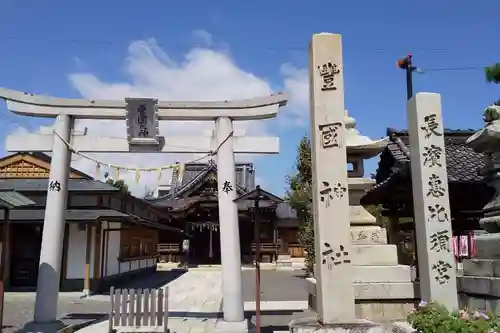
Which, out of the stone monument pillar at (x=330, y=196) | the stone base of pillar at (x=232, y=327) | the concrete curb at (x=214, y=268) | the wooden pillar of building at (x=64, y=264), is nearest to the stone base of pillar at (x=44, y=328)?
the stone base of pillar at (x=232, y=327)

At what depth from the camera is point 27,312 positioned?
532 inches

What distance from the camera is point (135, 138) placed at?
35.7 feet

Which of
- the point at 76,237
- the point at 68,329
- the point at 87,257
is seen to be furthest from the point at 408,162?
the point at 76,237

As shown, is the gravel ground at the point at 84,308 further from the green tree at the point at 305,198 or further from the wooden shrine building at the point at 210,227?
the wooden shrine building at the point at 210,227

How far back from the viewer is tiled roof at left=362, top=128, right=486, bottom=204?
11.2m

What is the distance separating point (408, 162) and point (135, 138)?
22.0ft

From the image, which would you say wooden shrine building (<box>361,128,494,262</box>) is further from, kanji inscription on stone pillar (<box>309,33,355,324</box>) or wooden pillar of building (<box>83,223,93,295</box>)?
wooden pillar of building (<box>83,223,93,295</box>)

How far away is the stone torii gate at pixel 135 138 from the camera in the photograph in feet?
34.4

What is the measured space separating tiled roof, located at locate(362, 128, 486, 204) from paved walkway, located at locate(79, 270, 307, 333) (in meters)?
4.83

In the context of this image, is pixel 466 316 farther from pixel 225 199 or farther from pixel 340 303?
pixel 225 199

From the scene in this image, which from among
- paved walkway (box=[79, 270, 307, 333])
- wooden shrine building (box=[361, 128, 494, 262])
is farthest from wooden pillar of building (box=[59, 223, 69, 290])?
wooden shrine building (box=[361, 128, 494, 262])

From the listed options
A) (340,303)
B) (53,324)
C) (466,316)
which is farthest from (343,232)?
(53,324)

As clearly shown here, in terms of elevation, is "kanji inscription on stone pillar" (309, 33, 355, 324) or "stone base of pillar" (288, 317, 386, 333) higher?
"kanji inscription on stone pillar" (309, 33, 355, 324)

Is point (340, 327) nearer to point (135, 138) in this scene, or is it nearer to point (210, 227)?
point (135, 138)
